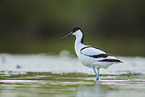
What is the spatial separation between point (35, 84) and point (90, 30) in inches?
→ 1483

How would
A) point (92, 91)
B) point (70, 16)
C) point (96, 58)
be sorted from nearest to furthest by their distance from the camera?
1. point (92, 91)
2. point (96, 58)
3. point (70, 16)

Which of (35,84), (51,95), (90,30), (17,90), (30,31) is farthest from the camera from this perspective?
(90,30)

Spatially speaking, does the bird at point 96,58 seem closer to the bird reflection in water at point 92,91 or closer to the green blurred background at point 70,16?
the bird reflection in water at point 92,91

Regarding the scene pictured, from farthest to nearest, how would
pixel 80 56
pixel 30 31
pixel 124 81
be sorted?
pixel 30 31 < pixel 80 56 < pixel 124 81

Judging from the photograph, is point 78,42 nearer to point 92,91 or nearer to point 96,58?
point 96,58

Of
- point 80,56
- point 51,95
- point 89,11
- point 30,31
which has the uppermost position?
point 89,11

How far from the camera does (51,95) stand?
7637 mm

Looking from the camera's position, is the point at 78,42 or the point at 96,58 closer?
the point at 96,58

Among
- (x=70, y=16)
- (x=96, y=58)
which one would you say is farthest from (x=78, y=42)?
(x=70, y=16)

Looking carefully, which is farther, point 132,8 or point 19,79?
point 132,8

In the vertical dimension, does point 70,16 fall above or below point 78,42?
above

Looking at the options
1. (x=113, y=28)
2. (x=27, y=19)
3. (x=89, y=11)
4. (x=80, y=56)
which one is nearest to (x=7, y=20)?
(x=27, y=19)

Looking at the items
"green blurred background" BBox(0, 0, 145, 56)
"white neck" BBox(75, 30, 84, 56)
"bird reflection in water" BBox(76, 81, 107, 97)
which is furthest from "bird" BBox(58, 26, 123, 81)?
"green blurred background" BBox(0, 0, 145, 56)

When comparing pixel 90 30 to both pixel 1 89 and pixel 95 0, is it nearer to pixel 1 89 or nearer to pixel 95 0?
pixel 95 0
